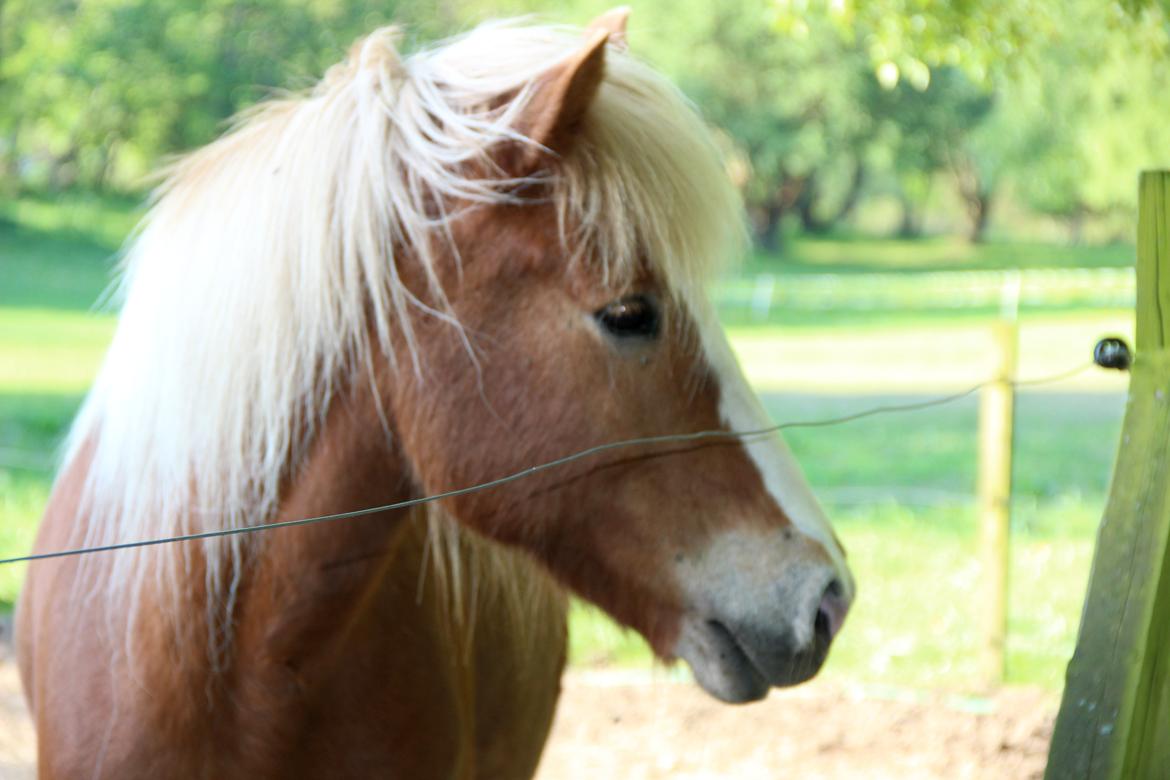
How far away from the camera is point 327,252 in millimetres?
1745

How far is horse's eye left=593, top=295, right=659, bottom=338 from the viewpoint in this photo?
169 centimetres

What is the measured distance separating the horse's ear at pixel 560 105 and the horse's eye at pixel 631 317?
255mm

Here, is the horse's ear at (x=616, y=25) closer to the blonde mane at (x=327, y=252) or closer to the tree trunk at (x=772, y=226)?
the blonde mane at (x=327, y=252)

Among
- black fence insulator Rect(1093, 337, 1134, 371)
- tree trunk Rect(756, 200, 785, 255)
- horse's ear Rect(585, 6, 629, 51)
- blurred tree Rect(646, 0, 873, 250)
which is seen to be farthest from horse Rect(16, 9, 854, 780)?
tree trunk Rect(756, 200, 785, 255)

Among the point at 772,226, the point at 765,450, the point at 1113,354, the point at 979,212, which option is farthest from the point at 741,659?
the point at 979,212

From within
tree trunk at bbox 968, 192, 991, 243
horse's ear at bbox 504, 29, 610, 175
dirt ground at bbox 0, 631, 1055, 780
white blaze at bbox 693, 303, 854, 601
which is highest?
horse's ear at bbox 504, 29, 610, 175

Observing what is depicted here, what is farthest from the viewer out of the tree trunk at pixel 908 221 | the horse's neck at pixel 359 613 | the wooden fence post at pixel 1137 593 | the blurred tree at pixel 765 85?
the tree trunk at pixel 908 221

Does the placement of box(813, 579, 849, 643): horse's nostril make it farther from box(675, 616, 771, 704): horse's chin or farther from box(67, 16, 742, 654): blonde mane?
box(67, 16, 742, 654): blonde mane

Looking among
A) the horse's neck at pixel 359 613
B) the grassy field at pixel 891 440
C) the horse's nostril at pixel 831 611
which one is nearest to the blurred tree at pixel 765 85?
the grassy field at pixel 891 440

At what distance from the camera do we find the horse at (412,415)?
5.53 feet

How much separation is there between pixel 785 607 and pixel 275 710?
833mm

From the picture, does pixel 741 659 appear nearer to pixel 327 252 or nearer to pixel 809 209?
pixel 327 252

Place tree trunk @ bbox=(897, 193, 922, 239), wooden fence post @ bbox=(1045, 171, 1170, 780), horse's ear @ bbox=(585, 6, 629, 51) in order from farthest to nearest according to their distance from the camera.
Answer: tree trunk @ bbox=(897, 193, 922, 239) < horse's ear @ bbox=(585, 6, 629, 51) < wooden fence post @ bbox=(1045, 171, 1170, 780)

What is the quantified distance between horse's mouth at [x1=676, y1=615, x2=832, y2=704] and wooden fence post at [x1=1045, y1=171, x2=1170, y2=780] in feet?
1.22
